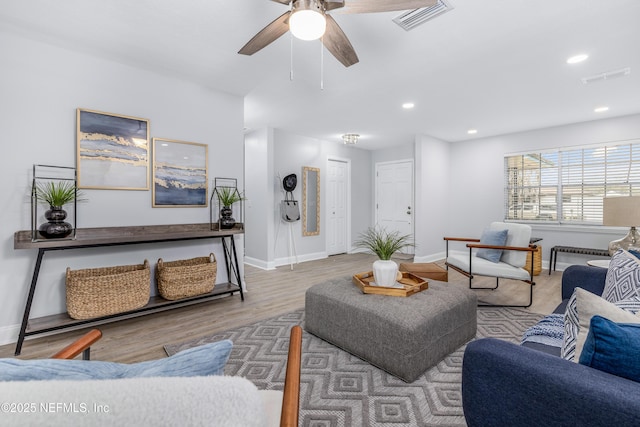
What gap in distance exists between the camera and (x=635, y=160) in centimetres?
423

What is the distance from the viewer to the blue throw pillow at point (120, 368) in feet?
1.68

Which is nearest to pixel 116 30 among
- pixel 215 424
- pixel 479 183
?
pixel 215 424

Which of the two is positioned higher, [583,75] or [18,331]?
[583,75]

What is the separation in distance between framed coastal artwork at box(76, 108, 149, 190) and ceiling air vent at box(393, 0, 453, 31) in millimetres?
2456

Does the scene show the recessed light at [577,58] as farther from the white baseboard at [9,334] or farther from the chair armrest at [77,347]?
the white baseboard at [9,334]

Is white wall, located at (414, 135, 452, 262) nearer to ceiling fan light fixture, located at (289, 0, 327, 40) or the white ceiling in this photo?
the white ceiling

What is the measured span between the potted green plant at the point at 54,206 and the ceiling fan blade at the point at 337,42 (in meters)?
2.29

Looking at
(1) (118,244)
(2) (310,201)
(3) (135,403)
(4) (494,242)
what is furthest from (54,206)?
(4) (494,242)

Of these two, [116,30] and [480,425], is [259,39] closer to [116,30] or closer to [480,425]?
[116,30]

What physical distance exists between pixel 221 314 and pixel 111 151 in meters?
1.84

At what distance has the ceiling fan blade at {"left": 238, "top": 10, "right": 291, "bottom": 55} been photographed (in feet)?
5.85

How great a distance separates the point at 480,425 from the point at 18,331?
3205mm

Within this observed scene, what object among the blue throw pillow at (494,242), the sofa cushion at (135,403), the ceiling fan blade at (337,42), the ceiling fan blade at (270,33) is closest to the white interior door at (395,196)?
the blue throw pillow at (494,242)

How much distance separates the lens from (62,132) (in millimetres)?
2531
